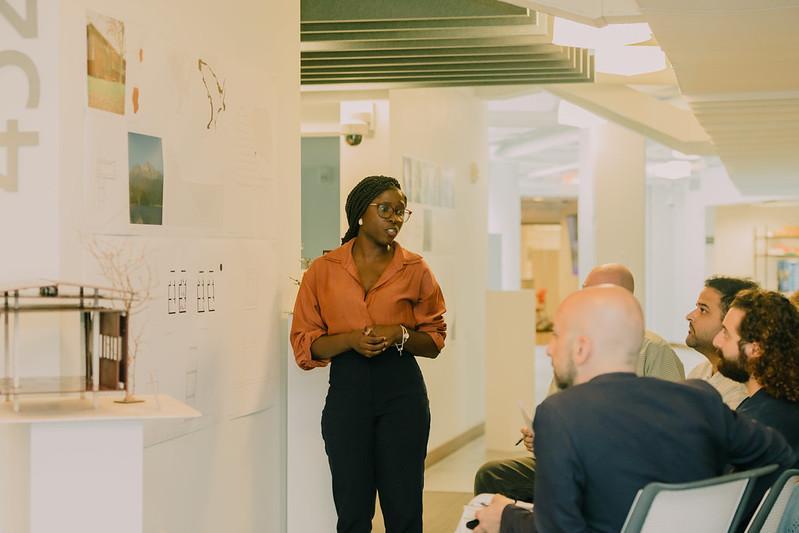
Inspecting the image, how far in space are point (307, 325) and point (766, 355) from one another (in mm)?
1887

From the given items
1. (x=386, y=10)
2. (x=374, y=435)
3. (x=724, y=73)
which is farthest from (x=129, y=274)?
(x=724, y=73)

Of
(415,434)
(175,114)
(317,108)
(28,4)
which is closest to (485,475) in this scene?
(415,434)

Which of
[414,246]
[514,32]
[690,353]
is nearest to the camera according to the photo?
[514,32]

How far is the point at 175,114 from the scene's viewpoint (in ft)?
13.2

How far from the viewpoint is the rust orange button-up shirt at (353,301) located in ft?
14.5

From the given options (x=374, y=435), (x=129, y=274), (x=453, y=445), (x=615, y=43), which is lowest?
(x=453, y=445)

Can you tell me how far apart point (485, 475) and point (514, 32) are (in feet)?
8.75

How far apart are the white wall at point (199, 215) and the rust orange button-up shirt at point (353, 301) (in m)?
0.29

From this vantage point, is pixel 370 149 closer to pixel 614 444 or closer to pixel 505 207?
pixel 614 444

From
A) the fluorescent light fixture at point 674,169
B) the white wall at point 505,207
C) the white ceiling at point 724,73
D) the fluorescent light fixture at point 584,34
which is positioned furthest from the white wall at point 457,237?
the white wall at point 505,207

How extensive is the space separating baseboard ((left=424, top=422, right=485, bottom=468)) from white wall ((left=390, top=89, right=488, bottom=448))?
5 cm

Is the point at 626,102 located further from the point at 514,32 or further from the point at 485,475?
the point at 485,475

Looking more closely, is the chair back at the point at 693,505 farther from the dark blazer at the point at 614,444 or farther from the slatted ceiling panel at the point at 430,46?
the slatted ceiling panel at the point at 430,46

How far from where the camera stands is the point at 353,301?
443 centimetres
